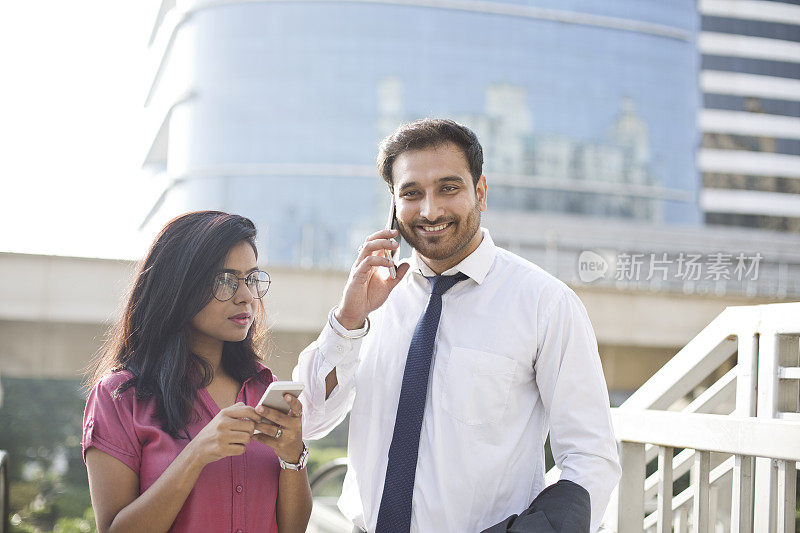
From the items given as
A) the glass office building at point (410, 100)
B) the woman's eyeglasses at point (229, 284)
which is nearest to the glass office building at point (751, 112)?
the glass office building at point (410, 100)

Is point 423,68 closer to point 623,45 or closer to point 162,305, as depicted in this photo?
point 623,45

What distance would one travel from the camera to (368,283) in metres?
3.03

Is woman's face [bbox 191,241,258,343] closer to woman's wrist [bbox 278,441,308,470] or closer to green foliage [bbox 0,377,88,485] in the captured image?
woman's wrist [bbox 278,441,308,470]

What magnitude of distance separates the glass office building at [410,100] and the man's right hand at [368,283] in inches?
1833

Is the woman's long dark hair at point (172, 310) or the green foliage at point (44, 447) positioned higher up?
the woman's long dark hair at point (172, 310)

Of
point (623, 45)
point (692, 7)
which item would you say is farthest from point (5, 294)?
point (692, 7)

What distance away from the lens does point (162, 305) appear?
2938 millimetres

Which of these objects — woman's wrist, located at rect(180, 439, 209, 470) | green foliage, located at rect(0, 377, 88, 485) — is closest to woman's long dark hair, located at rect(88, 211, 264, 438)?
woman's wrist, located at rect(180, 439, 209, 470)

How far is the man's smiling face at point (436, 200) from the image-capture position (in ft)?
9.64

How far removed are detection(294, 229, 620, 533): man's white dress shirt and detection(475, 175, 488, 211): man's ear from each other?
14 centimetres

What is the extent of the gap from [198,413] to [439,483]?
0.84 m

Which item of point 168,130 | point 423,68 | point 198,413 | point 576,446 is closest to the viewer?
point 576,446

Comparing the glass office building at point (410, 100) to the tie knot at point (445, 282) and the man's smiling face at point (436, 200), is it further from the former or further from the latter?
the man's smiling face at point (436, 200)

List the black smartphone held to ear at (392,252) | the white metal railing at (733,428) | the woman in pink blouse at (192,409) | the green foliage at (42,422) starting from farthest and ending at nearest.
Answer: the green foliage at (42,422) → the white metal railing at (733,428) → the black smartphone held to ear at (392,252) → the woman in pink blouse at (192,409)
